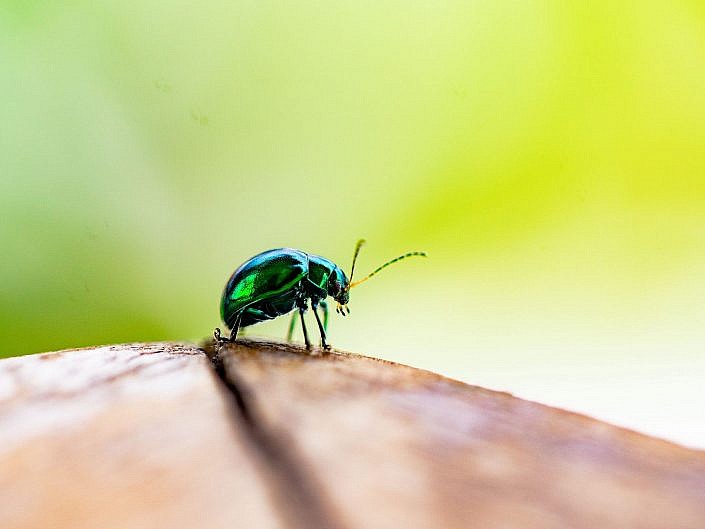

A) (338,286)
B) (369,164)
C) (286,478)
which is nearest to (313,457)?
(286,478)

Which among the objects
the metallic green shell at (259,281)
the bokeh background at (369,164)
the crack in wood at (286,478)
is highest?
the bokeh background at (369,164)

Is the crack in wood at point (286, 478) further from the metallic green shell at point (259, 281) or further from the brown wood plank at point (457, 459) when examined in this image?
the metallic green shell at point (259, 281)

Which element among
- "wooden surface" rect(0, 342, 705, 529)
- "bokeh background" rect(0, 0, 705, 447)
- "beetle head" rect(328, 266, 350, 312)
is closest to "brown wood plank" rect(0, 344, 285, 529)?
"wooden surface" rect(0, 342, 705, 529)

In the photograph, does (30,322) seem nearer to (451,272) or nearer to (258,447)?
(451,272)

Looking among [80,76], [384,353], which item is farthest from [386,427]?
[80,76]

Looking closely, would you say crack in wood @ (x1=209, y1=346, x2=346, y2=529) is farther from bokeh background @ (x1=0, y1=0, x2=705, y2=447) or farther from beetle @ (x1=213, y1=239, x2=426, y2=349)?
bokeh background @ (x1=0, y1=0, x2=705, y2=447)

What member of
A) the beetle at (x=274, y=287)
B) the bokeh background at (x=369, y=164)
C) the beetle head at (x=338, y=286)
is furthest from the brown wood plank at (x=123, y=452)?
the bokeh background at (x=369, y=164)

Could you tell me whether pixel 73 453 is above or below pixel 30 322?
below
